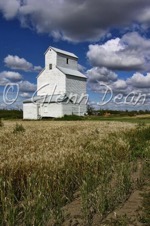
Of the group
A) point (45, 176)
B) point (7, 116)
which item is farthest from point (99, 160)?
point (7, 116)

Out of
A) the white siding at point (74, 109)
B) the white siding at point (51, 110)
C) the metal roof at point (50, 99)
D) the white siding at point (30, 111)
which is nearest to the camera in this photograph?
the white siding at point (51, 110)

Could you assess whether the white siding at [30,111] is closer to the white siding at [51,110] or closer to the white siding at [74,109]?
the white siding at [51,110]

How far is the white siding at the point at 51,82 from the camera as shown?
171ft

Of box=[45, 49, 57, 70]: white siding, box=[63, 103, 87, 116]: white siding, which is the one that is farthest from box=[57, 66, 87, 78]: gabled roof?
box=[63, 103, 87, 116]: white siding

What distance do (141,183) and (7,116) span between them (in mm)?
53700

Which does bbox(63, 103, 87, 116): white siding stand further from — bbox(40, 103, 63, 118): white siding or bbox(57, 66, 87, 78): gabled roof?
bbox(57, 66, 87, 78): gabled roof

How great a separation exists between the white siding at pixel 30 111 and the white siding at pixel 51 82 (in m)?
2.91

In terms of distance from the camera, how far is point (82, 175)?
632 centimetres

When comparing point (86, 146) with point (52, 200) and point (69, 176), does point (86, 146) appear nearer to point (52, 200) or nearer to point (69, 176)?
point (69, 176)

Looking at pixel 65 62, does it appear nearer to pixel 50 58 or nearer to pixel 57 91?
pixel 50 58

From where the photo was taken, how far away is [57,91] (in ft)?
173

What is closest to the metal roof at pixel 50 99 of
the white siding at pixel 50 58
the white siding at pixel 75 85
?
the white siding at pixel 75 85

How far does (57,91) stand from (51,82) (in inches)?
73.3

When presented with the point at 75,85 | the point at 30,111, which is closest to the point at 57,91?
the point at 75,85
